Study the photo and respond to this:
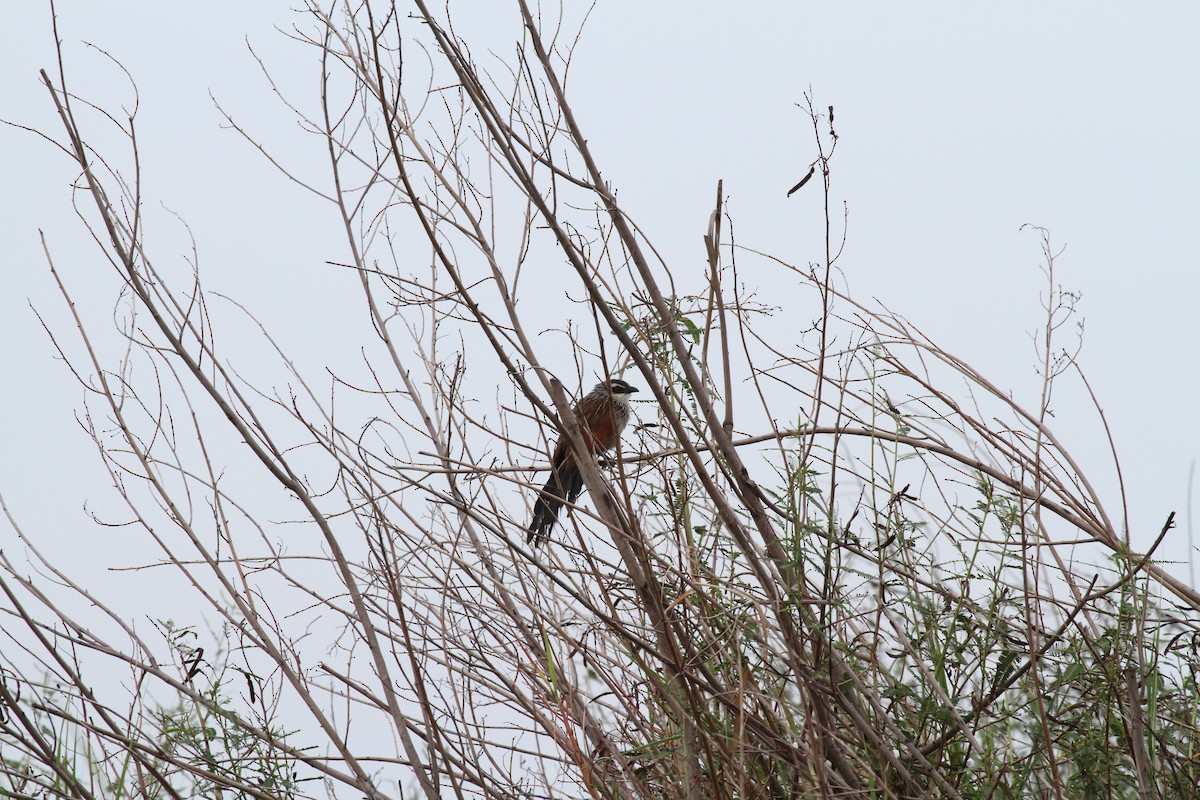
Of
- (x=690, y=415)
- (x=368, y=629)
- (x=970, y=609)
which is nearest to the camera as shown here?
(x=368, y=629)

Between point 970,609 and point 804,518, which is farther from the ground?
point 804,518

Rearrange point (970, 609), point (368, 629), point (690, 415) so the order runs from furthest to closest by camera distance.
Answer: point (690, 415)
point (970, 609)
point (368, 629)

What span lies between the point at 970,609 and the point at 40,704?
164 cm

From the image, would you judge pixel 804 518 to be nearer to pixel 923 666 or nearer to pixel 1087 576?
pixel 923 666

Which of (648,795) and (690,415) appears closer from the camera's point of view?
(648,795)

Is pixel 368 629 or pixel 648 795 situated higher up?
pixel 368 629

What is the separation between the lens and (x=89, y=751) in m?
2.09

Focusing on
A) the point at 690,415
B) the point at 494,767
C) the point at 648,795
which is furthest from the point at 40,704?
the point at 690,415

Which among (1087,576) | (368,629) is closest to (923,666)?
(1087,576)

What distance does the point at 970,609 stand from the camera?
6.23 ft

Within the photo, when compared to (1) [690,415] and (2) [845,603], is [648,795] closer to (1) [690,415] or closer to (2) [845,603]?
(2) [845,603]

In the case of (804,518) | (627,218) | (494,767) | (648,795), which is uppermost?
(627,218)

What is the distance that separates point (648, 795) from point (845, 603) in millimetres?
461

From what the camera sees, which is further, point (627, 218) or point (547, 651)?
point (627, 218)
